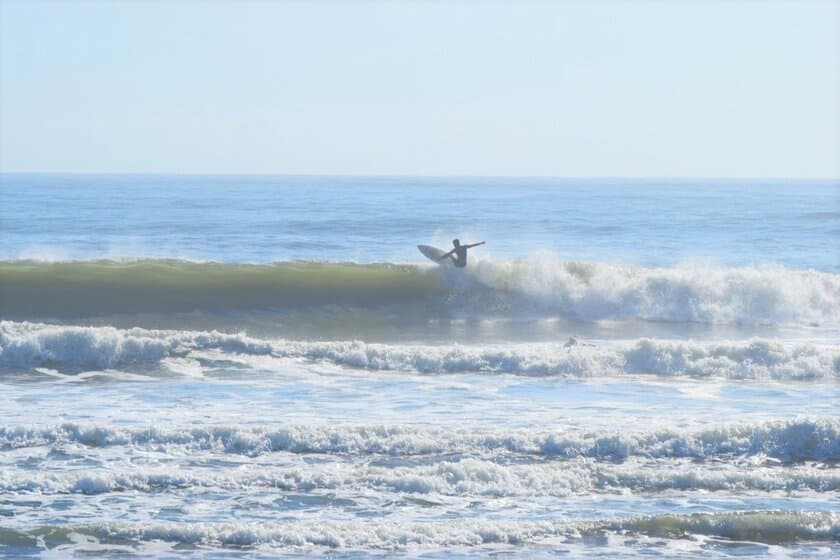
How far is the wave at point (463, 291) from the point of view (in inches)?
936

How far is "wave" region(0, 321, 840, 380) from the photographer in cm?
1720

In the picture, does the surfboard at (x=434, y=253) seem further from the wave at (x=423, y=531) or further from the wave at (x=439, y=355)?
the wave at (x=423, y=531)

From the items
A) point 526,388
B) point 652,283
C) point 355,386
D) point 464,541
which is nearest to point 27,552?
point 464,541

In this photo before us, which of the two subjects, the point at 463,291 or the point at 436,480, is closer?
the point at 436,480

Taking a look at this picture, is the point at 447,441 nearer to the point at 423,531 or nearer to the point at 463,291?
the point at 423,531

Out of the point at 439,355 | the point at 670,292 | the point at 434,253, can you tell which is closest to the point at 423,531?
the point at 439,355

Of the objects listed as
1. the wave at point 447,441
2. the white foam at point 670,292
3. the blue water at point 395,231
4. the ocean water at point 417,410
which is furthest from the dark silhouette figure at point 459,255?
the wave at point 447,441

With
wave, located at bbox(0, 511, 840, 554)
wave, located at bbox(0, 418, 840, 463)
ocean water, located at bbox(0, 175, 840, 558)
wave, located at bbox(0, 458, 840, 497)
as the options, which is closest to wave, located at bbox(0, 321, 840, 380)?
ocean water, located at bbox(0, 175, 840, 558)

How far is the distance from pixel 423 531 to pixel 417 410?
4578 millimetres

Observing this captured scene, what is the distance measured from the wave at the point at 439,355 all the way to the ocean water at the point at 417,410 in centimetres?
4

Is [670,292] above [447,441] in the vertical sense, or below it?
above

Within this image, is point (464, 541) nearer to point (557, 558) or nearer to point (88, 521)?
point (557, 558)

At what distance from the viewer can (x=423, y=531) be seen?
9.70m

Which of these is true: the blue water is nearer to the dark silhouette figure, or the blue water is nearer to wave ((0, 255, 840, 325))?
the dark silhouette figure
